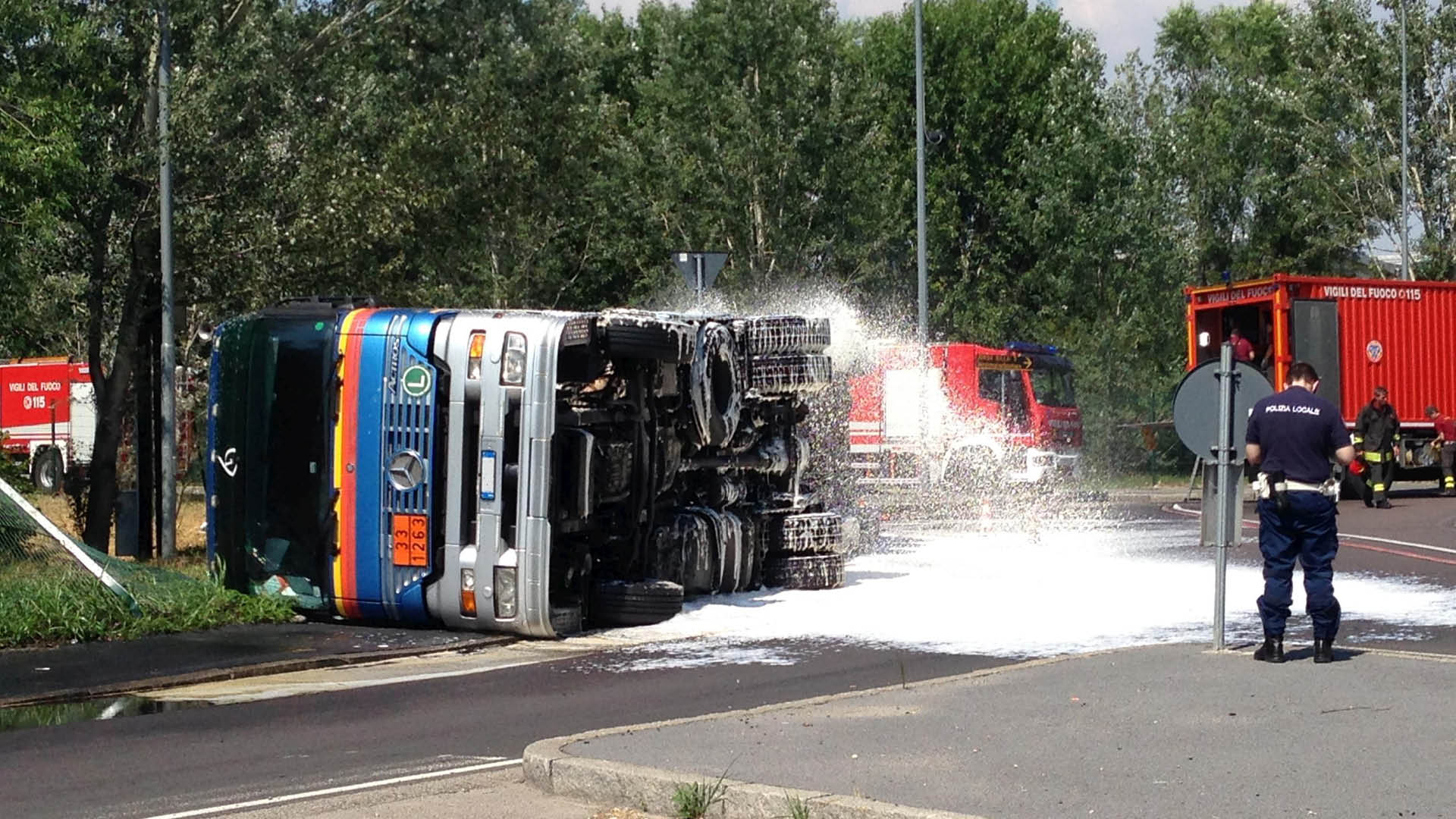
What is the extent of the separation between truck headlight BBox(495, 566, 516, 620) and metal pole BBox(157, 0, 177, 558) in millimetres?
6625

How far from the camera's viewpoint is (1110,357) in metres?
39.0

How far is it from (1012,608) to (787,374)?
2.85 m

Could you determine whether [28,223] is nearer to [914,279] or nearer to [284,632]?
[284,632]

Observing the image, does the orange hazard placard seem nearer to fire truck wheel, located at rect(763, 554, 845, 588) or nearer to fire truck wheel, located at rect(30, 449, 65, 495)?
fire truck wheel, located at rect(763, 554, 845, 588)

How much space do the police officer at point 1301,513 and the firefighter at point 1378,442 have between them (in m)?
17.5

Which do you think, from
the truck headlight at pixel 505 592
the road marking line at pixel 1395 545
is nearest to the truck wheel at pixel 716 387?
the truck headlight at pixel 505 592

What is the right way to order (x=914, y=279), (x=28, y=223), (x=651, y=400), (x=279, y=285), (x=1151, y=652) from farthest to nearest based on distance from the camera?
1. (x=914, y=279)
2. (x=279, y=285)
3. (x=28, y=223)
4. (x=651, y=400)
5. (x=1151, y=652)

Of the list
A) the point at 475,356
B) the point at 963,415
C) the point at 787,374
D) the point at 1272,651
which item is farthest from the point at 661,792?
the point at 963,415

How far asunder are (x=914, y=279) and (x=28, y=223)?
102ft

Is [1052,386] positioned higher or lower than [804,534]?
higher

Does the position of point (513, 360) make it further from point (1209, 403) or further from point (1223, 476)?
point (1223, 476)

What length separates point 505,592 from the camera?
12.8 metres

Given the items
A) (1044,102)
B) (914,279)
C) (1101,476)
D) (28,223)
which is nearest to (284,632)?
(28,223)

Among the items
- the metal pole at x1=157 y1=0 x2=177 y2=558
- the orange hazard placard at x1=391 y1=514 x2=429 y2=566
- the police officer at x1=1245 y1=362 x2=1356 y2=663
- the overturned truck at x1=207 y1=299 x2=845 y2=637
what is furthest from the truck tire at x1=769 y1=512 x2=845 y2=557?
the metal pole at x1=157 y1=0 x2=177 y2=558
